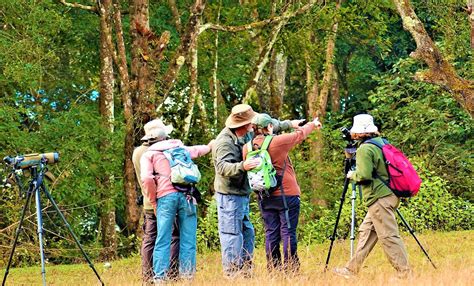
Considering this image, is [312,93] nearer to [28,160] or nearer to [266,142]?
[266,142]

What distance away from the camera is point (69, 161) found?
22453mm

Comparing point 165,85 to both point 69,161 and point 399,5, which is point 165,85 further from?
point 399,5

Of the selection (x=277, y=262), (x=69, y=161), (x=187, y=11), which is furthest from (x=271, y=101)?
(x=277, y=262)

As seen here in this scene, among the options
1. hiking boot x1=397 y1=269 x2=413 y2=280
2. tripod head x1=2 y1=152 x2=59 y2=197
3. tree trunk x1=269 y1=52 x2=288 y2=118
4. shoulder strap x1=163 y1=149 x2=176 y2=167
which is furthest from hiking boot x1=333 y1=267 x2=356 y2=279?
tree trunk x1=269 y1=52 x2=288 y2=118

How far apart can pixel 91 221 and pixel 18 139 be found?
7.92 metres

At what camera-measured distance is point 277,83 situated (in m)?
29.5

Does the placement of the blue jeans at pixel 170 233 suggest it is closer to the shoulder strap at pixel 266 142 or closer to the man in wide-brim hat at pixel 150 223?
the man in wide-brim hat at pixel 150 223

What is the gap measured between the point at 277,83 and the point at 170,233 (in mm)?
17651

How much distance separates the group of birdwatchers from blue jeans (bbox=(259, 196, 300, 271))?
1 centimetres


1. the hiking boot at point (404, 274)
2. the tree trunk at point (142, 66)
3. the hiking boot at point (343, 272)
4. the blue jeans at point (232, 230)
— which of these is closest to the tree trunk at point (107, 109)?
the tree trunk at point (142, 66)

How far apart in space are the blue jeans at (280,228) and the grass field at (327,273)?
204 mm

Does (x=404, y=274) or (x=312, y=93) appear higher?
(x=312, y=93)

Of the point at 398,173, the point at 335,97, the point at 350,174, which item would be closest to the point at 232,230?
the point at 350,174

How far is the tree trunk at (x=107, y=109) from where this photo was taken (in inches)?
923
